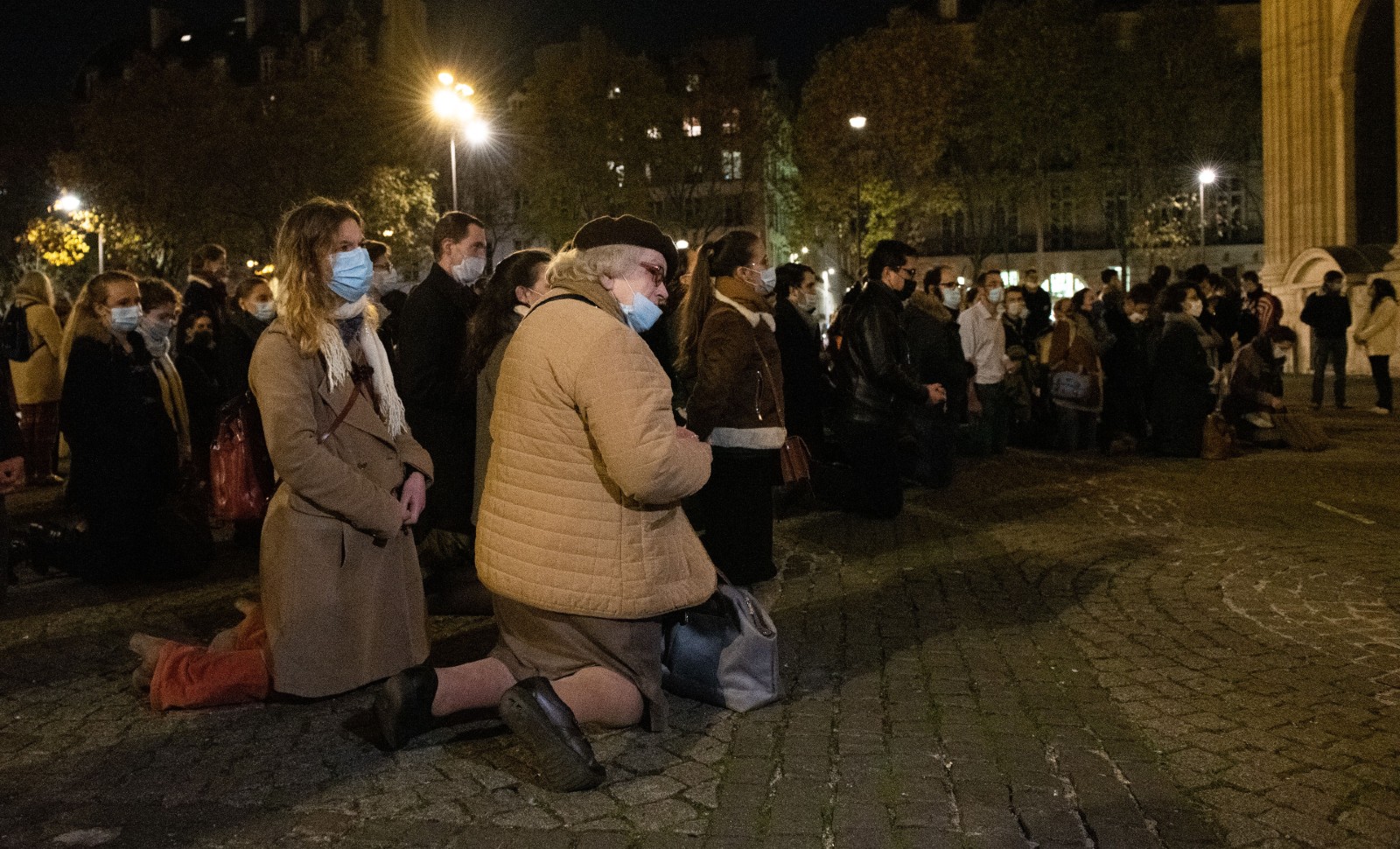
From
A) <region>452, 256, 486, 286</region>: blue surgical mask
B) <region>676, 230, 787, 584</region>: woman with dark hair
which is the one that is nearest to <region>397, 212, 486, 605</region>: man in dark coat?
<region>452, 256, 486, 286</region>: blue surgical mask

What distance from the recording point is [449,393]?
25.1 ft

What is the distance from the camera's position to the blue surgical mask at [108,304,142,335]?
8.30m

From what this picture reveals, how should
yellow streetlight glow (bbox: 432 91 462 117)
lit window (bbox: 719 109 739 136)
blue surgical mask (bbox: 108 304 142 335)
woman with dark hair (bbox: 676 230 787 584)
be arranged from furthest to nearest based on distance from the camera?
lit window (bbox: 719 109 739 136), yellow streetlight glow (bbox: 432 91 462 117), blue surgical mask (bbox: 108 304 142 335), woman with dark hair (bbox: 676 230 787 584)

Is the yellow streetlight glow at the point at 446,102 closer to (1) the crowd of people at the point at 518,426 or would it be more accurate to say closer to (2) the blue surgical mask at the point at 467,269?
(1) the crowd of people at the point at 518,426

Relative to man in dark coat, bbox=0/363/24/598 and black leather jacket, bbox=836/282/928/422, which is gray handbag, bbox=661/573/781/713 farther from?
black leather jacket, bbox=836/282/928/422

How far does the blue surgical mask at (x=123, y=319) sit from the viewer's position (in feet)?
27.2

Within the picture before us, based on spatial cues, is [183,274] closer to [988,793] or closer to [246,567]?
[246,567]

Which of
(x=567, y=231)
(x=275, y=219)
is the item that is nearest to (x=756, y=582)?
(x=275, y=219)

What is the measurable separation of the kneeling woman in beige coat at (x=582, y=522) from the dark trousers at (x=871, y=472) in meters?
5.53

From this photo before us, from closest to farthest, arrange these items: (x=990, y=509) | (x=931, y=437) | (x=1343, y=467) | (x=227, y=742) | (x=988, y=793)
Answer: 1. (x=988, y=793)
2. (x=227, y=742)
3. (x=990, y=509)
4. (x=931, y=437)
5. (x=1343, y=467)

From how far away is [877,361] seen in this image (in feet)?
34.0

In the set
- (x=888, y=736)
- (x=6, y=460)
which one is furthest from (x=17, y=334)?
(x=888, y=736)

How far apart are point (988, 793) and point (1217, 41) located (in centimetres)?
5804

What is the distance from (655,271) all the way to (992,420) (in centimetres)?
1080
